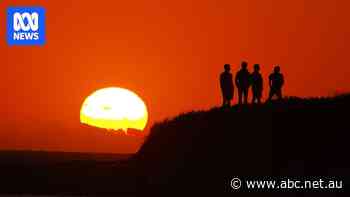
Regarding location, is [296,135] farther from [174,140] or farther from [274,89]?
[174,140]

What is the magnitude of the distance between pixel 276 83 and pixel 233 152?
4584mm

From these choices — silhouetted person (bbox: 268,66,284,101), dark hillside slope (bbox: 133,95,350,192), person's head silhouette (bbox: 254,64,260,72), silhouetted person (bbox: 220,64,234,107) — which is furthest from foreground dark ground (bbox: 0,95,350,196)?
person's head silhouette (bbox: 254,64,260,72)

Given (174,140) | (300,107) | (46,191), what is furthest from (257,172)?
(46,191)

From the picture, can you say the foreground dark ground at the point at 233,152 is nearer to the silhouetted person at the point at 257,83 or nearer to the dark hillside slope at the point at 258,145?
the dark hillside slope at the point at 258,145

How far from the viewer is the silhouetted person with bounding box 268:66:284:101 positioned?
31.5 meters

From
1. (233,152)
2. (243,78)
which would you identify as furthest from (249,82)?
(233,152)

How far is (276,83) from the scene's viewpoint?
104 ft

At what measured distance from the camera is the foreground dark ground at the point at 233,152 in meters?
25.6

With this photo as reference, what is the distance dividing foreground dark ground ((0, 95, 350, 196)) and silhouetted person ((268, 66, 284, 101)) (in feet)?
3.21

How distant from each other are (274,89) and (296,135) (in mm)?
5842

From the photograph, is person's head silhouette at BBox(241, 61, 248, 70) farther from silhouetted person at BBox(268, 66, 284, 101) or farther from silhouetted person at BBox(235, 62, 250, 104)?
silhouetted person at BBox(268, 66, 284, 101)

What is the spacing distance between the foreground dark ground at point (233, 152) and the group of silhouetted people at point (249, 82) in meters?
0.80

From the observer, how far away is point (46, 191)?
35.8 metres

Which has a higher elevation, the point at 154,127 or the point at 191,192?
the point at 154,127
